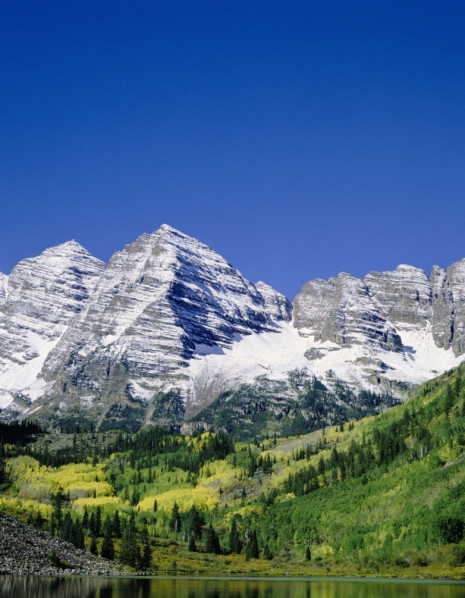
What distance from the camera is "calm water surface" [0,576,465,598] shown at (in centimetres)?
11894

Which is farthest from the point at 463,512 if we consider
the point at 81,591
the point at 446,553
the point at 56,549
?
the point at 81,591

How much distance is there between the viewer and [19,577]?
13975cm

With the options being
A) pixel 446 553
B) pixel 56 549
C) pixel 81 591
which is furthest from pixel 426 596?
pixel 56 549

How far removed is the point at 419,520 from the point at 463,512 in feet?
42.5

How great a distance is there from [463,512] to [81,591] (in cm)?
9845

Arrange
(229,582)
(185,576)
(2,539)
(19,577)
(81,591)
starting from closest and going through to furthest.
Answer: (81,591)
(19,577)
(2,539)
(229,582)
(185,576)

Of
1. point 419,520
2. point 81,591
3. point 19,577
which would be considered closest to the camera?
point 81,591

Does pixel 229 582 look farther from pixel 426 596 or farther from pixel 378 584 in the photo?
pixel 426 596

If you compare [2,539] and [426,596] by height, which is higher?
[2,539]

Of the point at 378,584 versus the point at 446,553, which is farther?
the point at 446,553

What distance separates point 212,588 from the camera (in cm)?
14300

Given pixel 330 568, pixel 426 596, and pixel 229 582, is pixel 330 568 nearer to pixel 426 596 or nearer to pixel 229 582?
pixel 229 582

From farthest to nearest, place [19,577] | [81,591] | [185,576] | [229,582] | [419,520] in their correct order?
[419,520], [185,576], [229,582], [19,577], [81,591]

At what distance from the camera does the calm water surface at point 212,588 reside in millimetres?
118938
